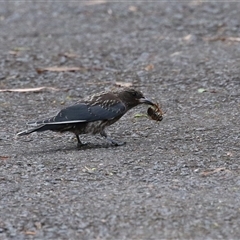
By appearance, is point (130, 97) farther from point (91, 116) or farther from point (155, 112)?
point (91, 116)

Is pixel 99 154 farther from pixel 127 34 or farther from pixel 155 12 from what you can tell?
pixel 155 12

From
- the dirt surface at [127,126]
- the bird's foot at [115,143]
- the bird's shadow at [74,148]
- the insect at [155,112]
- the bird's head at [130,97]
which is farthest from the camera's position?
the insect at [155,112]

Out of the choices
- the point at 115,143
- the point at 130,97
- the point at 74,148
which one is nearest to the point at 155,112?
the point at 130,97

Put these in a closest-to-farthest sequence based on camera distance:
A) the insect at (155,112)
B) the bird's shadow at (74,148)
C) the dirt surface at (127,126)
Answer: the dirt surface at (127,126)
the bird's shadow at (74,148)
the insect at (155,112)

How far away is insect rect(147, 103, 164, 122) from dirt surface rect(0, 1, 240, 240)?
Result: 0.14 metres

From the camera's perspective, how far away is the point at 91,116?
28.5 ft

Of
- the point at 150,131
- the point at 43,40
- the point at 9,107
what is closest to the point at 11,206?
the point at 150,131

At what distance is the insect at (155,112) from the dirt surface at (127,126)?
0.45 feet

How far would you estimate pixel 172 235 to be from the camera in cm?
602

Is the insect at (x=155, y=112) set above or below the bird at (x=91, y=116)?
below

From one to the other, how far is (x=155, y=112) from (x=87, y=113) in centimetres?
93

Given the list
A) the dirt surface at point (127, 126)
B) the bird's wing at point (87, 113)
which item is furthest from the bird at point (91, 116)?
the dirt surface at point (127, 126)

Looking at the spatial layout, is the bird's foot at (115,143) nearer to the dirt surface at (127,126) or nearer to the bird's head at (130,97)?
the dirt surface at (127,126)

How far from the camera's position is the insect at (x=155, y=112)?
925 centimetres
